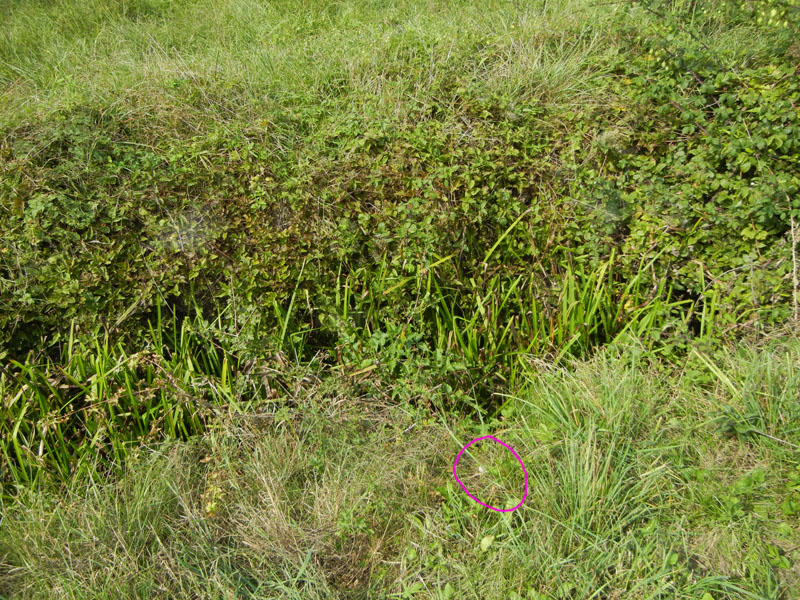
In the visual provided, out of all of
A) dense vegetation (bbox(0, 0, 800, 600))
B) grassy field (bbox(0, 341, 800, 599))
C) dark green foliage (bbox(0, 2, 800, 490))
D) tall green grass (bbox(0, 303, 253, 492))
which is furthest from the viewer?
dark green foliage (bbox(0, 2, 800, 490))

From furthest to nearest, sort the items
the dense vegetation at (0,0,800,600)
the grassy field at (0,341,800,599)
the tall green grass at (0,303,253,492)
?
the tall green grass at (0,303,253,492) → the dense vegetation at (0,0,800,600) → the grassy field at (0,341,800,599)

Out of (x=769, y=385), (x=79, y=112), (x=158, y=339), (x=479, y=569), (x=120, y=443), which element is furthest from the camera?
(x=79, y=112)

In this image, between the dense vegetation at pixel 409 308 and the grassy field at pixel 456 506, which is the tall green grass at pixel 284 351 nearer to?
the dense vegetation at pixel 409 308

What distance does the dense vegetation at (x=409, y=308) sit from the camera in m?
2.38

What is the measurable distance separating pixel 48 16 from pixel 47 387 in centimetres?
388

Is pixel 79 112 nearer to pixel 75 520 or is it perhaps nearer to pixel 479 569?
pixel 75 520

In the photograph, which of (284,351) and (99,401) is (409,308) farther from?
(99,401)

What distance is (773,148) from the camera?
3.41 m

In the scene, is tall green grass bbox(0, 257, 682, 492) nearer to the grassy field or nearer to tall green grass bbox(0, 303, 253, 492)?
tall green grass bbox(0, 303, 253, 492)

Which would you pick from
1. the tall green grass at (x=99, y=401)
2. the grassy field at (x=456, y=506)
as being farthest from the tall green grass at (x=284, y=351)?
the grassy field at (x=456, y=506)

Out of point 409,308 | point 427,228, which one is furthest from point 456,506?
point 427,228

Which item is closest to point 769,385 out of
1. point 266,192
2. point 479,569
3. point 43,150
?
point 479,569

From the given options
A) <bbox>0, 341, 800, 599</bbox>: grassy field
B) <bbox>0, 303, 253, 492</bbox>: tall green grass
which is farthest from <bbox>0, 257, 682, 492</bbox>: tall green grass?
<bbox>0, 341, 800, 599</bbox>: grassy field

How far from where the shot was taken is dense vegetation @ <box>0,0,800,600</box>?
2.38 m
